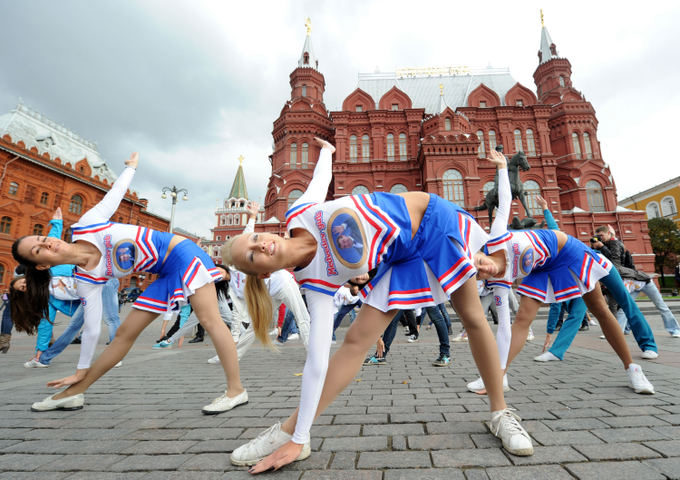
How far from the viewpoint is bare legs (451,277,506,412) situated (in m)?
1.96

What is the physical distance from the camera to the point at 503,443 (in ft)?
5.74

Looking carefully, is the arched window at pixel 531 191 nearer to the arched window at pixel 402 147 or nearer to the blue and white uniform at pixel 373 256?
the arched window at pixel 402 147

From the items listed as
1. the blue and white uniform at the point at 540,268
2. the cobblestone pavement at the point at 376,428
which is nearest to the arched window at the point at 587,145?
the cobblestone pavement at the point at 376,428

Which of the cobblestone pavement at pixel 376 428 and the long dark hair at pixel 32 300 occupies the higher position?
the long dark hair at pixel 32 300

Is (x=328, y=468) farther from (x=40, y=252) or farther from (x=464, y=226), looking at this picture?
(x=40, y=252)

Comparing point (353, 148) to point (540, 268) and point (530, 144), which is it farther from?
point (540, 268)

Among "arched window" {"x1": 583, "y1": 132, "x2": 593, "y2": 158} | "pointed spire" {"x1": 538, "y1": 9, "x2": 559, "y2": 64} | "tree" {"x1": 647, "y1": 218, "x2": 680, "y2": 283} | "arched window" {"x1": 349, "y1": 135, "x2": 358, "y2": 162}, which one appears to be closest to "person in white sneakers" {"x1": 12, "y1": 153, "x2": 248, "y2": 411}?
"arched window" {"x1": 349, "y1": 135, "x2": 358, "y2": 162}

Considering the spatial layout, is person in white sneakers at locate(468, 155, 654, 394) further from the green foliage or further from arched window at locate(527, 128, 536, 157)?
the green foliage

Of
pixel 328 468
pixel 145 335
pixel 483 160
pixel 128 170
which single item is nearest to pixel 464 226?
pixel 328 468

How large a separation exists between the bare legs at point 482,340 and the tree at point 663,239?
151ft

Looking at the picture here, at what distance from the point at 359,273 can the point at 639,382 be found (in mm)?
2655

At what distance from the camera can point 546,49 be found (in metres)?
37.4

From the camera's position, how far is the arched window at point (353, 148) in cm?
3328

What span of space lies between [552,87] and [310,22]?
28.3 meters
